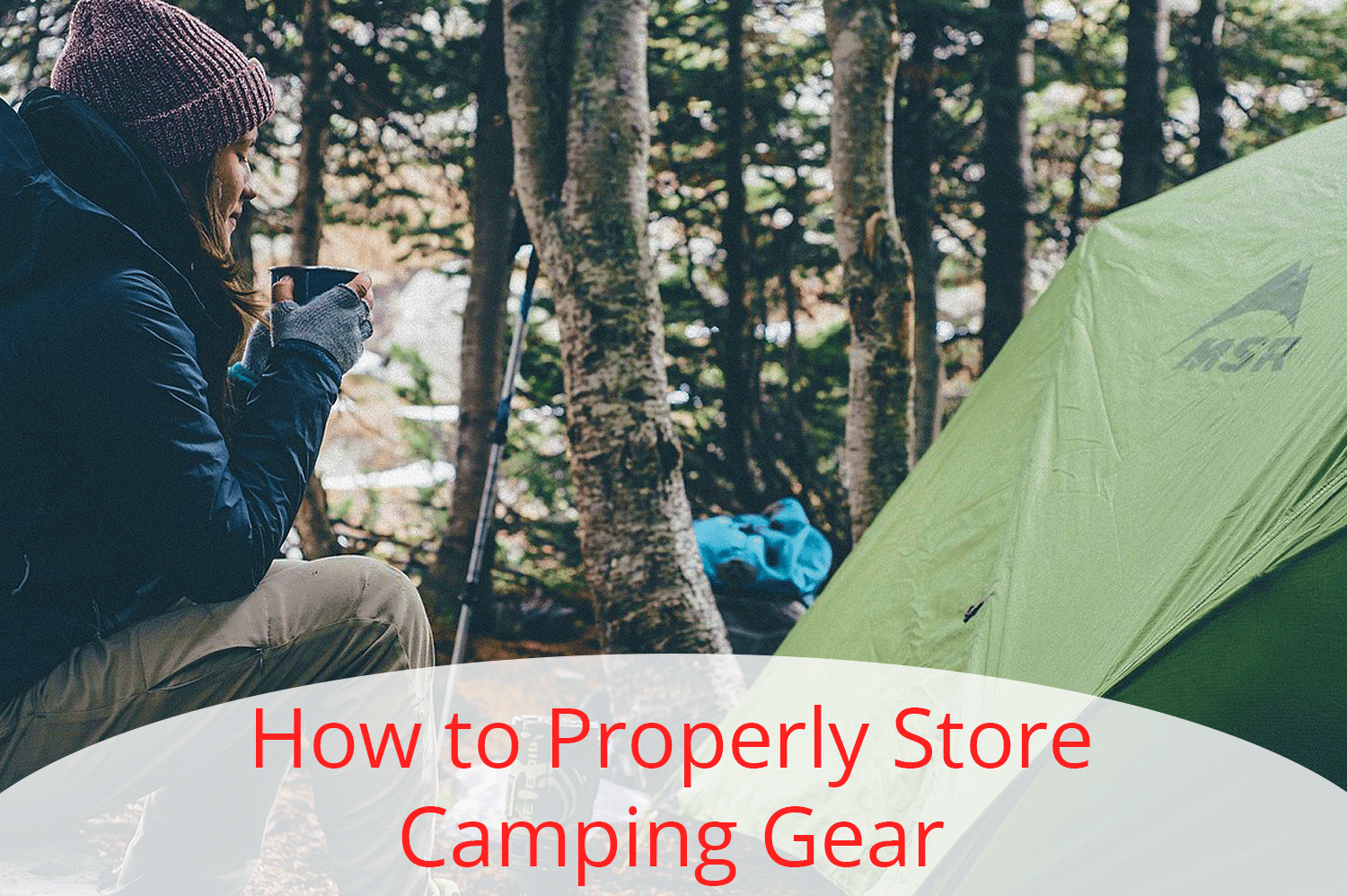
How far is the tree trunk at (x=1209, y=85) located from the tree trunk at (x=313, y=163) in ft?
18.3

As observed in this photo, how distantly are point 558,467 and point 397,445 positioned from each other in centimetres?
484

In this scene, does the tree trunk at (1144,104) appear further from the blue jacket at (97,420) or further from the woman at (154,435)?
the blue jacket at (97,420)

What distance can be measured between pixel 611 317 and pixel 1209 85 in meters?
5.72

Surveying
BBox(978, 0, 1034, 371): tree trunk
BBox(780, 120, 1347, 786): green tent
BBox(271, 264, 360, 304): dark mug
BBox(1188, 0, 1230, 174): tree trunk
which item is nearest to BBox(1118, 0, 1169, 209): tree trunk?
BBox(1188, 0, 1230, 174): tree trunk

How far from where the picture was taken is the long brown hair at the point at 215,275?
1.65m

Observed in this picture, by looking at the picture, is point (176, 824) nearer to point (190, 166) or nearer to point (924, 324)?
point (190, 166)

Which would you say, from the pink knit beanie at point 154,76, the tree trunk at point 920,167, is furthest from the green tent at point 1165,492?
the tree trunk at point 920,167

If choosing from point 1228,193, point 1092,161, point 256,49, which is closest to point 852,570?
point 1228,193

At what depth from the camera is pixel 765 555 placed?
4184 millimetres

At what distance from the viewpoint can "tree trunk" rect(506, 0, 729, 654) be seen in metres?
3.05

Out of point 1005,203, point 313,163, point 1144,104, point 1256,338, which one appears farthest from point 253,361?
point 1144,104

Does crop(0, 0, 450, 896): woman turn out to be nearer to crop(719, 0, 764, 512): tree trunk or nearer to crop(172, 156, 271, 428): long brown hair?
crop(172, 156, 271, 428): long brown hair

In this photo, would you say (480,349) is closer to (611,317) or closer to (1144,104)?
(611,317)

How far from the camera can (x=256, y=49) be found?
5625 mm
